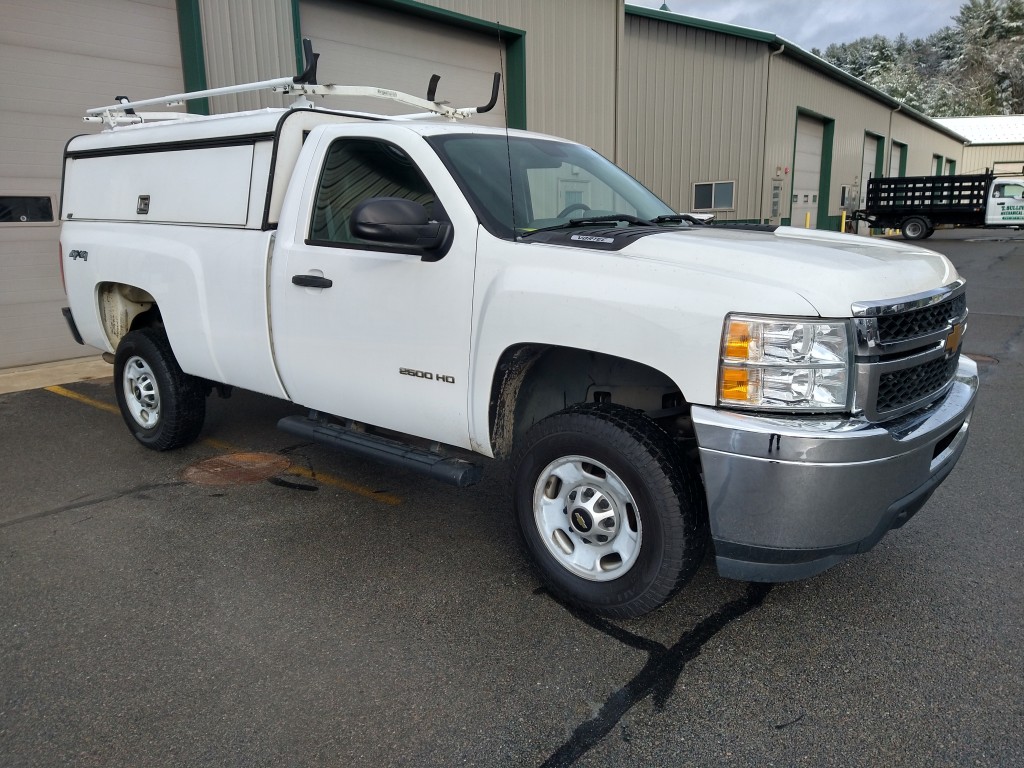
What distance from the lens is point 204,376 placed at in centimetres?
498

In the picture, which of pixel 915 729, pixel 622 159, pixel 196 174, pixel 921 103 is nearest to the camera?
pixel 915 729

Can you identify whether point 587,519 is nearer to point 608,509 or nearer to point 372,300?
point 608,509

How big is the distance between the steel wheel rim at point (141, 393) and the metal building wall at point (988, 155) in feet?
216

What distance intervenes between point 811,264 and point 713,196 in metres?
18.0

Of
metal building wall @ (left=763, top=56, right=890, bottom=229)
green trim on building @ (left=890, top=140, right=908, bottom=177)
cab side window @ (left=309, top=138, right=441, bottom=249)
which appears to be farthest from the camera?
green trim on building @ (left=890, top=140, right=908, bottom=177)

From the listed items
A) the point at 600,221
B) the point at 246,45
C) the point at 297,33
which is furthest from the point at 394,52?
the point at 600,221

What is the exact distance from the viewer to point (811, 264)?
9.46 ft

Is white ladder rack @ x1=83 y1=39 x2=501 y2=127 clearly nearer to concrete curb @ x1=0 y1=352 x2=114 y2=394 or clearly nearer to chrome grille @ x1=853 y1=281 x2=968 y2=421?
chrome grille @ x1=853 y1=281 x2=968 y2=421

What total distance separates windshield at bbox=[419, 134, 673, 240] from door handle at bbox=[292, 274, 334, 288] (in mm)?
863

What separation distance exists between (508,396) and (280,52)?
302 inches

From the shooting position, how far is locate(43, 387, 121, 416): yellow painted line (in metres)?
6.84

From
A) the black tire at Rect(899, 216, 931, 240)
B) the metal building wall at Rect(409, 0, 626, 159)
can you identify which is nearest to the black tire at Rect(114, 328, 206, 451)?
the metal building wall at Rect(409, 0, 626, 159)

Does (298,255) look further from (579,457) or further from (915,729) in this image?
(915,729)

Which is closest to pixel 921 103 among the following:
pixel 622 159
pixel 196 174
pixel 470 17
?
pixel 622 159
